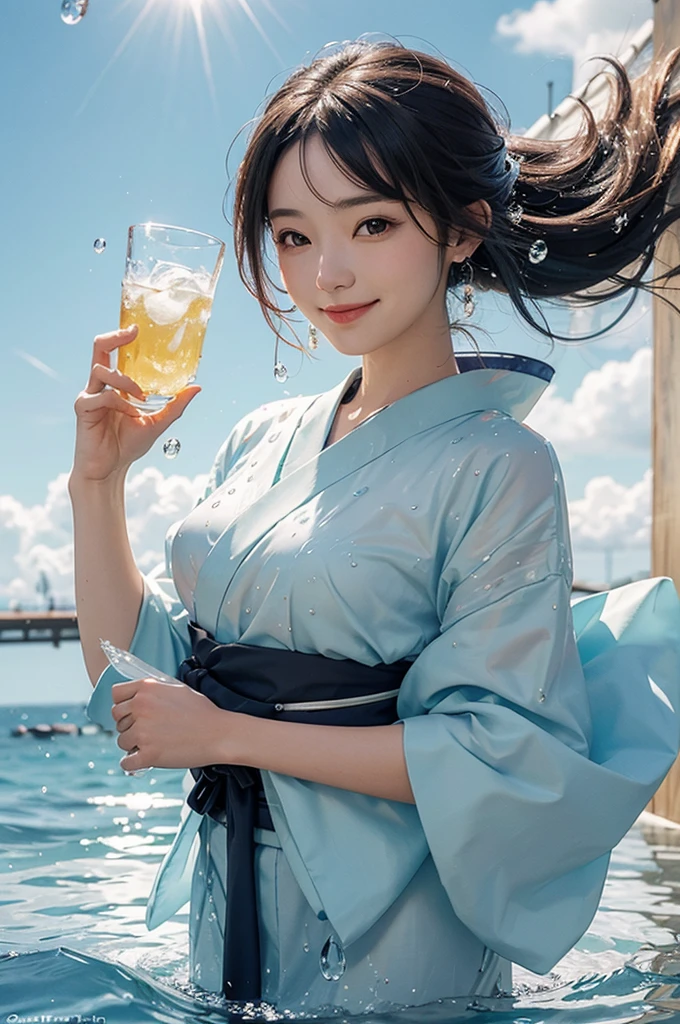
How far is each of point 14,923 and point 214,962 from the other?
89 cm

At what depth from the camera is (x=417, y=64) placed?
5.36 ft

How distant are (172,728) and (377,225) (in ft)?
2.50

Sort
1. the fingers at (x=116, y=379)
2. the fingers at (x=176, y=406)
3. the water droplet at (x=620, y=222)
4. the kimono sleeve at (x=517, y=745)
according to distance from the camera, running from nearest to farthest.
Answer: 1. the kimono sleeve at (x=517, y=745)
2. the fingers at (x=116, y=379)
3. the fingers at (x=176, y=406)
4. the water droplet at (x=620, y=222)

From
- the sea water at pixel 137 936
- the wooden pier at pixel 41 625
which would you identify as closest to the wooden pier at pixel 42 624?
the wooden pier at pixel 41 625

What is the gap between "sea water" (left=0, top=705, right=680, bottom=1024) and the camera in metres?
1.48

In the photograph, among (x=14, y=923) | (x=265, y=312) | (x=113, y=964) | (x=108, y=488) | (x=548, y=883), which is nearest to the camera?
(x=548, y=883)

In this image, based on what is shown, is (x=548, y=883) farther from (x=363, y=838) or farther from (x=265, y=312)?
(x=265, y=312)

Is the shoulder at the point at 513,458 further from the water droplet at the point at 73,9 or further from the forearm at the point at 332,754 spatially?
the water droplet at the point at 73,9

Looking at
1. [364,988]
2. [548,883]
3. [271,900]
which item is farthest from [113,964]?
[548,883]

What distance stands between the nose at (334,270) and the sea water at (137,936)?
0.92 m

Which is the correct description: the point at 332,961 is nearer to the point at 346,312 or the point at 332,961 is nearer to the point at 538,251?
the point at 346,312

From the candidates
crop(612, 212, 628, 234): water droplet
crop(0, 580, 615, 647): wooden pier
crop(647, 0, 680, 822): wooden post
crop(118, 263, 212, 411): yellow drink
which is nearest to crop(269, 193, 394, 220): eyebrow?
crop(118, 263, 212, 411): yellow drink

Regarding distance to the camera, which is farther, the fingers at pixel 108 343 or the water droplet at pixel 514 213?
the water droplet at pixel 514 213

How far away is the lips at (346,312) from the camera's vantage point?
63.1 inches
